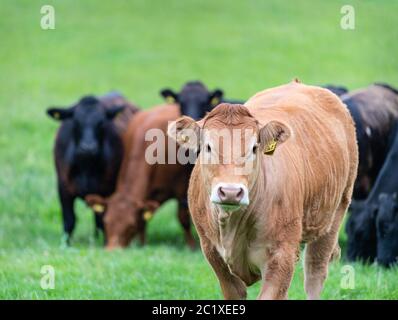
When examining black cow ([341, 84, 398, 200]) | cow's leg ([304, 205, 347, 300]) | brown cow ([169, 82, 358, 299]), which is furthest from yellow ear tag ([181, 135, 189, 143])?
black cow ([341, 84, 398, 200])

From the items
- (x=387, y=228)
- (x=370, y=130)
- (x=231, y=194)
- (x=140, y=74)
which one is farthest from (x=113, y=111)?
(x=140, y=74)

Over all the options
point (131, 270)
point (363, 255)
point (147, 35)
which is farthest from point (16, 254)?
point (147, 35)

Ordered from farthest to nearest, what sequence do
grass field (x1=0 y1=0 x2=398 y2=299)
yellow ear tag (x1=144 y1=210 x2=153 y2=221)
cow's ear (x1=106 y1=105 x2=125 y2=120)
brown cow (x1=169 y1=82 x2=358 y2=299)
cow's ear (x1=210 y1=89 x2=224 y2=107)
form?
1. cow's ear (x1=210 y1=89 x2=224 y2=107)
2. cow's ear (x1=106 y1=105 x2=125 y2=120)
3. yellow ear tag (x1=144 y1=210 x2=153 y2=221)
4. grass field (x1=0 y1=0 x2=398 y2=299)
5. brown cow (x1=169 y1=82 x2=358 y2=299)

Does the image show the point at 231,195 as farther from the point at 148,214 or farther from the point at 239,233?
the point at 148,214

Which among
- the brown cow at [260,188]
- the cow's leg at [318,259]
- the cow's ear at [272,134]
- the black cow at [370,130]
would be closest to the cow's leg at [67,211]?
the black cow at [370,130]

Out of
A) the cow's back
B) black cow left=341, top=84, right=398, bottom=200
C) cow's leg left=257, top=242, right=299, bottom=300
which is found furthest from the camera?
black cow left=341, top=84, right=398, bottom=200

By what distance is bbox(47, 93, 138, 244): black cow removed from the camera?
1436 cm

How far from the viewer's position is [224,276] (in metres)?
7.42

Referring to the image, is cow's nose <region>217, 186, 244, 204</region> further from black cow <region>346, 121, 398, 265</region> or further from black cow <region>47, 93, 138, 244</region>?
black cow <region>47, 93, 138, 244</region>

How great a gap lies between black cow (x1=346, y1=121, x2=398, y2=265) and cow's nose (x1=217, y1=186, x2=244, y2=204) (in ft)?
16.3

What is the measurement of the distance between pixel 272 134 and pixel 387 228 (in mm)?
4623

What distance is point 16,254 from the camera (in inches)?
455

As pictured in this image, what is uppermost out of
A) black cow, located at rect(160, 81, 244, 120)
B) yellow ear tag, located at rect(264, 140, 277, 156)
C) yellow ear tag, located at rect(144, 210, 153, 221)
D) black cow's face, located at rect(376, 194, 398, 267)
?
yellow ear tag, located at rect(264, 140, 277, 156)
